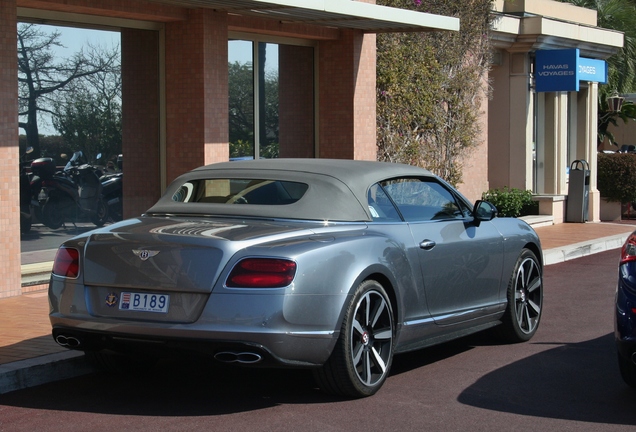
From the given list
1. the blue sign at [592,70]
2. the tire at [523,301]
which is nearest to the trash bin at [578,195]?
the blue sign at [592,70]

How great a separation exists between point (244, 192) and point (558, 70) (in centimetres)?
1547

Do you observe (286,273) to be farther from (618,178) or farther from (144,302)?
(618,178)

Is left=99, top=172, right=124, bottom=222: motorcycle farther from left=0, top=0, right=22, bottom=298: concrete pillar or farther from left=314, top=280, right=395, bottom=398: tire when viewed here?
left=314, top=280, right=395, bottom=398: tire

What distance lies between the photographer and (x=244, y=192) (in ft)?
22.8

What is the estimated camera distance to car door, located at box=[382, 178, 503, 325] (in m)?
7.11

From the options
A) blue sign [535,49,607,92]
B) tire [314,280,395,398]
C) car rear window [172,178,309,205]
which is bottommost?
tire [314,280,395,398]

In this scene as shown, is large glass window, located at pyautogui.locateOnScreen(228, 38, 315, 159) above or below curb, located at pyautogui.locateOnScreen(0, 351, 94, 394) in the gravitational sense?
above

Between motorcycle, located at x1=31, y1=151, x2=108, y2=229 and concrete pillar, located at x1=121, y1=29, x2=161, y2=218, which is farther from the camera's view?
concrete pillar, located at x1=121, y1=29, x2=161, y2=218

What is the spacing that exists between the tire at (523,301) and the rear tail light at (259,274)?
112 inches

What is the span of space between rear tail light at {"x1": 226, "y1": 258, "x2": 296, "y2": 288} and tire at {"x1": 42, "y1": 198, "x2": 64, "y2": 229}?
607 centimetres

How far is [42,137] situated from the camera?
11.2 m

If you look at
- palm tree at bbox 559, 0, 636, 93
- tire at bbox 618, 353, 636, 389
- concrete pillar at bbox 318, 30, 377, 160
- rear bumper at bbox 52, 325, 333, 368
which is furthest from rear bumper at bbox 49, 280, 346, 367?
palm tree at bbox 559, 0, 636, 93

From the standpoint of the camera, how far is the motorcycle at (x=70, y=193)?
11.3 m

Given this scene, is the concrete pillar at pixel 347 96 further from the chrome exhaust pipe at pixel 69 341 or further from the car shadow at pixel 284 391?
the chrome exhaust pipe at pixel 69 341
